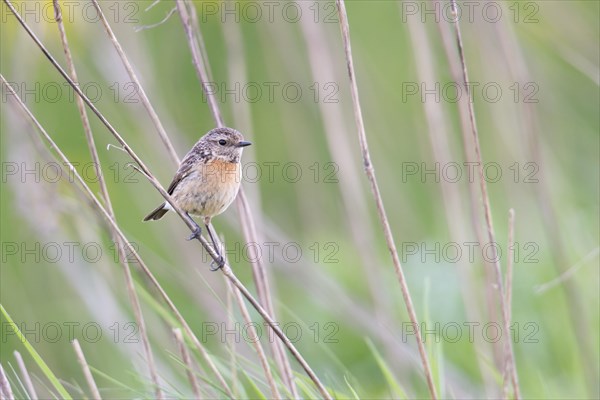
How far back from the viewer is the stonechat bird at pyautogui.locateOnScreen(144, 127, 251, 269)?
3.37 meters

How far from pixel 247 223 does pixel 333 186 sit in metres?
2.42

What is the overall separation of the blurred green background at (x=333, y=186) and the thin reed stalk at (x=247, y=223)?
51cm

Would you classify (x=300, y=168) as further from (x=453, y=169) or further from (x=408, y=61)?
(x=408, y=61)

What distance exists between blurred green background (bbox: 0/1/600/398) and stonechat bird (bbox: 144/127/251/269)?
26 cm

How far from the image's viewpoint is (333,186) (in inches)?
216

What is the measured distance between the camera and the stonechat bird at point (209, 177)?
3367 millimetres

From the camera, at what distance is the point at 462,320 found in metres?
4.54

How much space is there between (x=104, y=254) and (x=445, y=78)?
9.20ft

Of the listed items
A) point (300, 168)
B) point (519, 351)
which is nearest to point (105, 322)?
point (300, 168)
